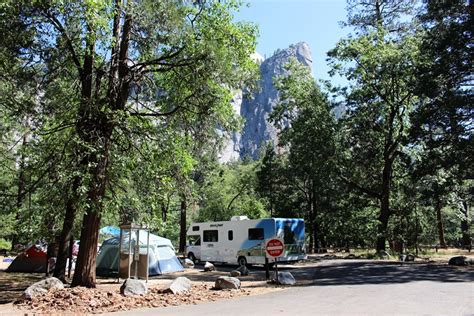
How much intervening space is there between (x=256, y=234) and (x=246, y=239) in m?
0.84

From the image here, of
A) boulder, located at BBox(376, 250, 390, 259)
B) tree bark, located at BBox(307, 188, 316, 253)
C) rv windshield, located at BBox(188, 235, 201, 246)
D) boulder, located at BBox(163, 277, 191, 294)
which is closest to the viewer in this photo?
boulder, located at BBox(163, 277, 191, 294)

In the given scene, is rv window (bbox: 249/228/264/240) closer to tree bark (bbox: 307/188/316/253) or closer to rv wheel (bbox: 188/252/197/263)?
rv wheel (bbox: 188/252/197/263)

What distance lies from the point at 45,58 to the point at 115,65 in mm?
1972

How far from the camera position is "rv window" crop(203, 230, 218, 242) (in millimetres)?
24516

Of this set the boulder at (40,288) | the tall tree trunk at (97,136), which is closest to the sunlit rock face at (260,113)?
the tall tree trunk at (97,136)

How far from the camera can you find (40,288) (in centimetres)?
1073

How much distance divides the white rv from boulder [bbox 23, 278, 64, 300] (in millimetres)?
12012

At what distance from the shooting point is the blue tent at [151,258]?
18.3 meters

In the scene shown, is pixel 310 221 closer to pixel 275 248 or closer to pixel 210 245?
pixel 210 245

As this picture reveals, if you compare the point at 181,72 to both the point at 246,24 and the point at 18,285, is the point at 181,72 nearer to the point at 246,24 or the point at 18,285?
the point at 246,24

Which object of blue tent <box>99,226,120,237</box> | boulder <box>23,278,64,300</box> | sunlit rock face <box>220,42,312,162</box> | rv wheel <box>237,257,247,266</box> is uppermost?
sunlit rock face <box>220,42,312,162</box>

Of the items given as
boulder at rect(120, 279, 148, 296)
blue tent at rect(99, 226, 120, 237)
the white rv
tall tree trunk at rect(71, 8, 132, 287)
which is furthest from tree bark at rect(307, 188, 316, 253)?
boulder at rect(120, 279, 148, 296)

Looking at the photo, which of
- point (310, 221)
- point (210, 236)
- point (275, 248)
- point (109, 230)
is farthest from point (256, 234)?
point (310, 221)

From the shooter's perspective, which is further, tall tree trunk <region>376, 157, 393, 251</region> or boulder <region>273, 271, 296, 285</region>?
tall tree trunk <region>376, 157, 393, 251</region>
